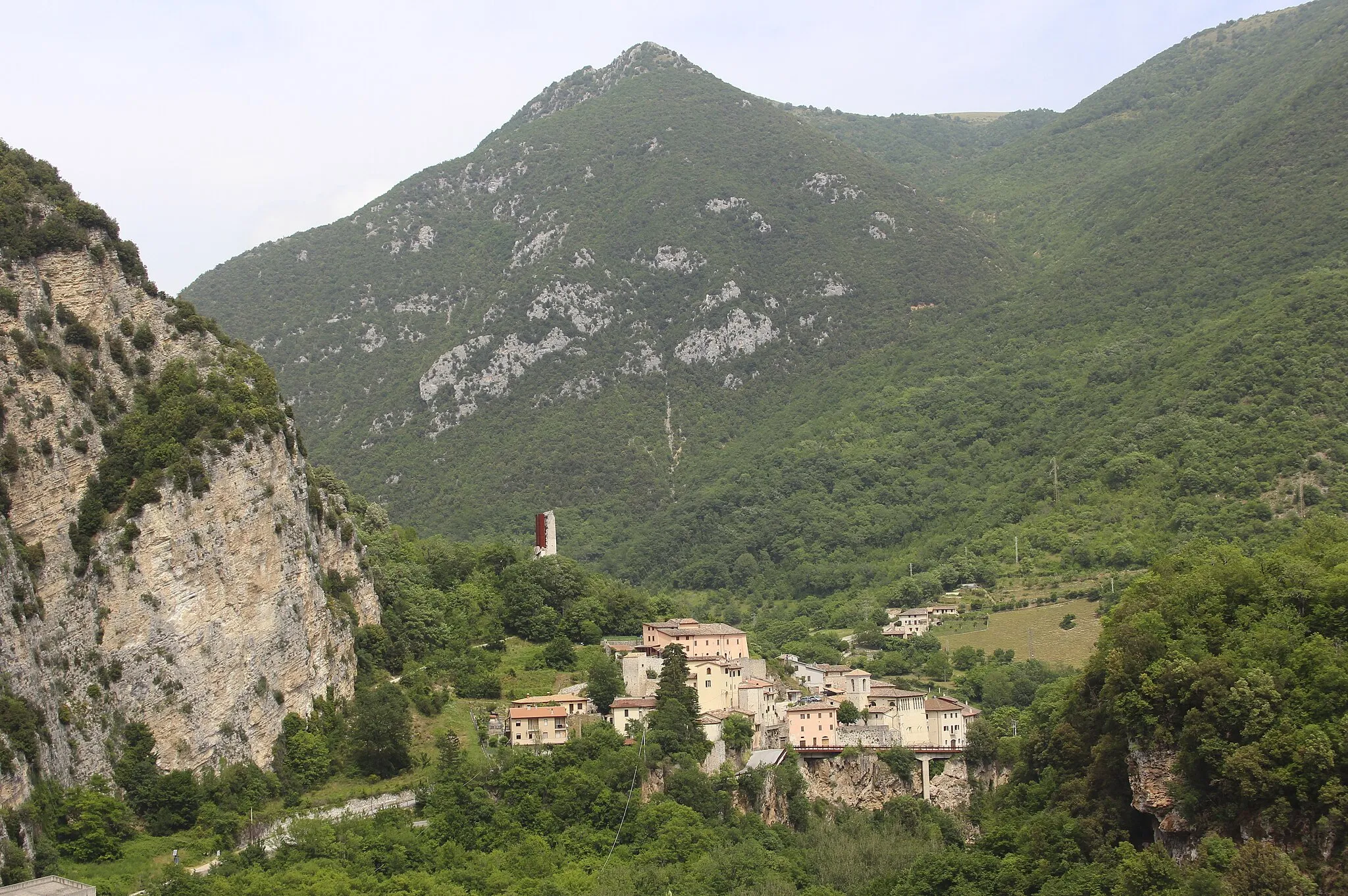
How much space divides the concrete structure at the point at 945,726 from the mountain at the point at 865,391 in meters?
34.6

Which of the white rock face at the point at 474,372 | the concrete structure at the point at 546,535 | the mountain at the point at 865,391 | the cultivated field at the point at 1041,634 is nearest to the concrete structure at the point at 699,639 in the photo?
the concrete structure at the point at 546,535

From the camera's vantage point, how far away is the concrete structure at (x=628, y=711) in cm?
7450

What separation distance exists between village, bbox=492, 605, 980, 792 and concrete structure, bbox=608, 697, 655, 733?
43 mm

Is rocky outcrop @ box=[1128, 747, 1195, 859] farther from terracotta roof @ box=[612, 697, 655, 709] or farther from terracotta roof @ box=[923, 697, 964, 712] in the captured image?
terracotta roof @ box=[923, 697, 964, 712]

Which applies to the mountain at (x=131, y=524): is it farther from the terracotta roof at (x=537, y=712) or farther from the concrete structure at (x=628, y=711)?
the concrete structure at (x=628, y=711)

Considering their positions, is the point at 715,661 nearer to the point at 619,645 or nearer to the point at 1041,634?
the point at 619,645

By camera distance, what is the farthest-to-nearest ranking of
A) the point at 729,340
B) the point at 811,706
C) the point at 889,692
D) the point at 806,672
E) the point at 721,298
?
the point at 721,298
the point at 729,340
the point at 806,672
the point at 889,692
the point at 811,706

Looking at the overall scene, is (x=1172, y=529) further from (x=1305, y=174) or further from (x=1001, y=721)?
(x=1305, y=174)

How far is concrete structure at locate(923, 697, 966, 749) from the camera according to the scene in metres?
81.2

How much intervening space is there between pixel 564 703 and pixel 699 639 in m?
10.3

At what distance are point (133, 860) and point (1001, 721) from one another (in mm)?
47159

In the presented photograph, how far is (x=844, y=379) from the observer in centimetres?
18112

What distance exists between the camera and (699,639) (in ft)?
271

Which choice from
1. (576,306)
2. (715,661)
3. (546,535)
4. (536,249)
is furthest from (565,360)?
(715,661)
